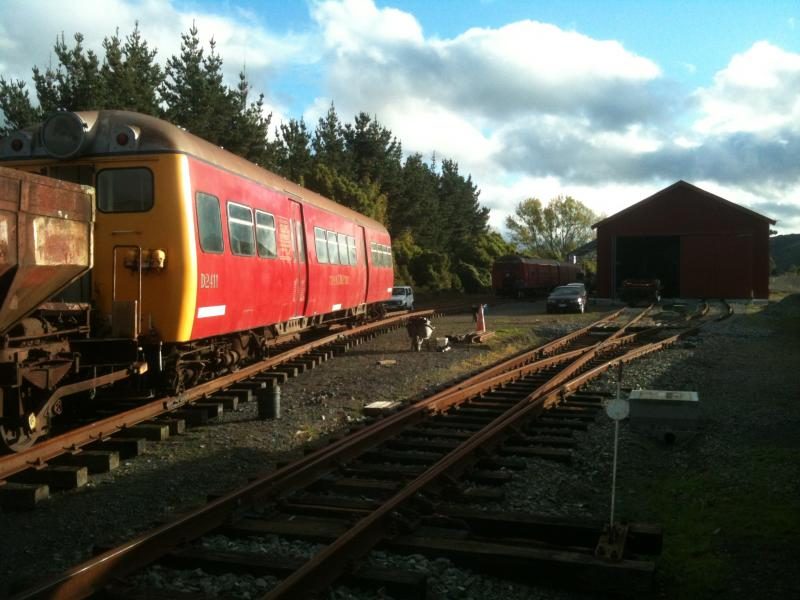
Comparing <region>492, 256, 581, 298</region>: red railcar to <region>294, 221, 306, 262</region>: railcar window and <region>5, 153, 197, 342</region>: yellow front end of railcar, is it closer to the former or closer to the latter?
<region>294, 221, 306, 262</region>: railcar window

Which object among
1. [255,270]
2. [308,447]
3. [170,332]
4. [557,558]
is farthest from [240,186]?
[557,558]

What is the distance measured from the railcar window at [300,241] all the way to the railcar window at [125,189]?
4.76 meters

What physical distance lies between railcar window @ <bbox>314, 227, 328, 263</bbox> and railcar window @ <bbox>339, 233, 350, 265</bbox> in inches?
55.3

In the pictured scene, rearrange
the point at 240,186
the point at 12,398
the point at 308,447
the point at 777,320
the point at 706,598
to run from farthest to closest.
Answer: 1. the point at 777,320
2. the point at 240,186
3. the point at 308,447
4. the point at 12,398
5. the point at 706,598

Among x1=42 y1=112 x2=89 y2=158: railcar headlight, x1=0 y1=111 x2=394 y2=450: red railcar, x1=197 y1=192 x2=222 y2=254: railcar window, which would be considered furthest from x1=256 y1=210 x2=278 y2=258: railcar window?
x1=42 y1=112 x2=89 y2=158: railcar headlight

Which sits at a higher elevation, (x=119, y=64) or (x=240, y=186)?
(x=119, y=64)

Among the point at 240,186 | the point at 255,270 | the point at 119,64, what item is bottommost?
the point at 255,270

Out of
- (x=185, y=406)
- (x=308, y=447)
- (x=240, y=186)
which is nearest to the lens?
(x=308, y=447)

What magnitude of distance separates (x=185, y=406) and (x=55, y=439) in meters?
2.52

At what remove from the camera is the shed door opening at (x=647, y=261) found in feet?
146

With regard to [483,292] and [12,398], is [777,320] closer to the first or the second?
[12,398]

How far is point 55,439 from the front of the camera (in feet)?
23.1

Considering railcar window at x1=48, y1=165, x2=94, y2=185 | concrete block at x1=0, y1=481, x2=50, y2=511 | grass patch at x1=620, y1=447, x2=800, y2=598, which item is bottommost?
grass patch at x1=620, y1=447, x2=800, y2=598

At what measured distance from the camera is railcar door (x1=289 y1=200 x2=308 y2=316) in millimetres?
13340
